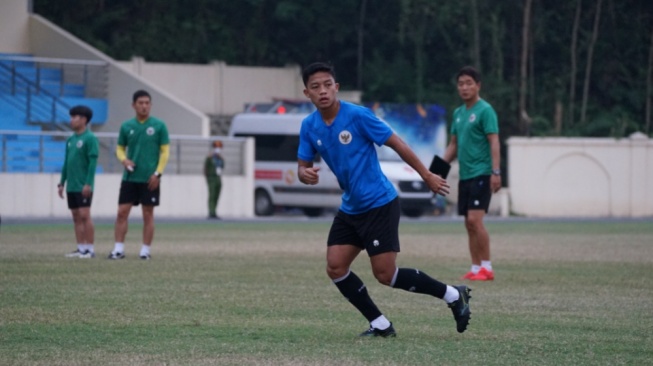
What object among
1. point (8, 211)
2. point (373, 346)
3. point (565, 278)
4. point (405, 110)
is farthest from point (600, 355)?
point (405, 110)

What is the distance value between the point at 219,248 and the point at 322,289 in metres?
7.24

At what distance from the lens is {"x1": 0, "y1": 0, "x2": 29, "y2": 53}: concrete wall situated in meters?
40.8

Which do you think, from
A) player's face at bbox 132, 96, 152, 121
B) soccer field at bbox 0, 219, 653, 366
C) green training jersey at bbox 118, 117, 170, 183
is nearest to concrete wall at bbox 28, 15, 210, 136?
soccer field at bbox 0, 219, 653, 366

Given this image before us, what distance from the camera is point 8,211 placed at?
32.9m

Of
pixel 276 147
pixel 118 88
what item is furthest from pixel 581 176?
pixel 118 88

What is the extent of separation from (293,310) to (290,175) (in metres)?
26.0

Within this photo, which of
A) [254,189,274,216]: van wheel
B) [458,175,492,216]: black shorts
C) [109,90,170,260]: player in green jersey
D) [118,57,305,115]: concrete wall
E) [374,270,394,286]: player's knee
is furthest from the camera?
[118,57,305,115]: concrete wall

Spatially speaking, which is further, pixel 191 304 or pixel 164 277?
pixel 164 277

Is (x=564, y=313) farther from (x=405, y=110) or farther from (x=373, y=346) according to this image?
(x=405, y=110)

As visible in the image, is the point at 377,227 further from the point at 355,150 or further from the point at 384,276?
the point at 355,150

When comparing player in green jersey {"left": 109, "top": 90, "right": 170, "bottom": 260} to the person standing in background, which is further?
the person standing in background

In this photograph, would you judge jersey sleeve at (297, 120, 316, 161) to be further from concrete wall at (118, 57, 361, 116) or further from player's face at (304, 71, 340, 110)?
concrete wall at (118, 57, 361, 116)

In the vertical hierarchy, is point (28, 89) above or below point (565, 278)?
above

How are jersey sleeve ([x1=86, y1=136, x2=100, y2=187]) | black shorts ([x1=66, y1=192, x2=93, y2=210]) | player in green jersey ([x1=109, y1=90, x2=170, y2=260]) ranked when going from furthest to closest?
black shorts ([x1=66, y1=192, x2=93, y2=210])
jersey sleeve ([x1=86, y1=136, x2=100, y2=187])
player in green jersey ([x1=109, y1=90, x2=170, y2=260])
